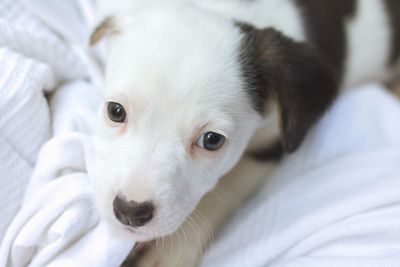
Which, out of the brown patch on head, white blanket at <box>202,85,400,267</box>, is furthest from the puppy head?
the brown patch on head

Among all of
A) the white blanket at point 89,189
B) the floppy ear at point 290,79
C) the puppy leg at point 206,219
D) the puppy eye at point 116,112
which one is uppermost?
the floppy ear at point 290,79

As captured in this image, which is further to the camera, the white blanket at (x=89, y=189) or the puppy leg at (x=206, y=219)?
the puppy leg at (x=206, y=219)

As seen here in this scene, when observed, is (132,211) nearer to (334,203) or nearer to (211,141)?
(211,141)

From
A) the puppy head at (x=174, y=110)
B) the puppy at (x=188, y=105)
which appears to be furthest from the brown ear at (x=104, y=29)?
the puppy head at (x=174, y=110)

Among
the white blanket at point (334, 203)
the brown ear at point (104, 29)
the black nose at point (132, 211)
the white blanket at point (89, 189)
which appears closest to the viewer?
the black nose at point (132, 211)

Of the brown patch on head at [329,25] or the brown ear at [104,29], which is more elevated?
the brown patch on head at [329,25]

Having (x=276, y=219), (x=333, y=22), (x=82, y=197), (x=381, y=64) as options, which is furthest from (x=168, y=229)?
(x=381, y=64)

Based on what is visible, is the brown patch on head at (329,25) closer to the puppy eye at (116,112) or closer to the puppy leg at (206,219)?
the puppy leg at (206,219)

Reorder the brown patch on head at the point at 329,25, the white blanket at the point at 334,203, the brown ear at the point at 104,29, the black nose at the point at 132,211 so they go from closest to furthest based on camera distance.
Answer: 1. the black nose at the point at 132,211
2. the white blanket at the point at 334,203
3. the brown ear at the point at 104,29
4. the brown patch on head at the point at 329,25

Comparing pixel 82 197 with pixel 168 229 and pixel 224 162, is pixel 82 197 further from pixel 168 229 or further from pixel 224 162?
pixel 224 162
